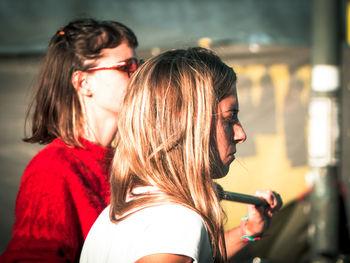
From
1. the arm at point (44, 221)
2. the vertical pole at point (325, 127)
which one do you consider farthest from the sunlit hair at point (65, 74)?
the vertical pole at point (325, 127)

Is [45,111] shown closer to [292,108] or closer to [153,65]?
[153,65]

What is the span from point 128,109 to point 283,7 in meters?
3.03

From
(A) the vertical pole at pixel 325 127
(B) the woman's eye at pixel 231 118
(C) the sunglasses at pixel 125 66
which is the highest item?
(C) the sunglasses at pixel 125 66

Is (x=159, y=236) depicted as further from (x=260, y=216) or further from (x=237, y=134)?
(x=260, y=216)

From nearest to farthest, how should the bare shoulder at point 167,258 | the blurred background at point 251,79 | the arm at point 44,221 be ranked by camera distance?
the bare shoulder at point 167,258 < the arm at point 44,221 < the blurred background at point 251,79

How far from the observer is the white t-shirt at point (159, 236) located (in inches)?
33.6

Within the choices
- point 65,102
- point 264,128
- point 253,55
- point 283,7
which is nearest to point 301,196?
point 264,128

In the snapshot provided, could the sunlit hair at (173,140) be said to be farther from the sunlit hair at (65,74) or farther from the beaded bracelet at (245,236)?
the sunlit hair at (65,74)

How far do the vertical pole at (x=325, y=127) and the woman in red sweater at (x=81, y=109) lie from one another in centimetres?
194

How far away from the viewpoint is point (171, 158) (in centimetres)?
102

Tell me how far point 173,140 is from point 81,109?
2.51 ft

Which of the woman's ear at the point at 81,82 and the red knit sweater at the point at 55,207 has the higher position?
the woman's ear at the point at 81,82

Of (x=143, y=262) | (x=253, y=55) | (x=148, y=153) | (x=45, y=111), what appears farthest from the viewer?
(x=253, y=55)

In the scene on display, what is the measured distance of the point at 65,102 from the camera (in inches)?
65.0
